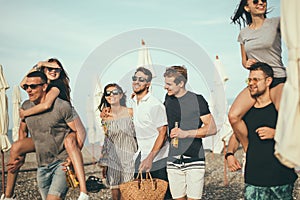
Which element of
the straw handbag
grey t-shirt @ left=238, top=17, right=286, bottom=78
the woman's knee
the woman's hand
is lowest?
the straw handbag

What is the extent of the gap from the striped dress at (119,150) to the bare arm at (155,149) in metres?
0.40

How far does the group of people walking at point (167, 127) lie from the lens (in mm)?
3955

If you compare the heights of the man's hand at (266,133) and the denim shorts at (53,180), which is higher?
the man's hand at (266,133)

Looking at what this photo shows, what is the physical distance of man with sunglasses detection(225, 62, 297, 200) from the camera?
12.6 feet

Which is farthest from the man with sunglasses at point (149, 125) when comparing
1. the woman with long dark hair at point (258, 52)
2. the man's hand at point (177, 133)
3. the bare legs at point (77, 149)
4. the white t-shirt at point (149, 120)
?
the woman with long dark hair at point (258, 52)

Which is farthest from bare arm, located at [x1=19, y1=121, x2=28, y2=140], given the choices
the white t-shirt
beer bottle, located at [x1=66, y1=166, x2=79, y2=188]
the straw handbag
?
the straw handbag

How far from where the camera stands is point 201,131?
16.1 ft

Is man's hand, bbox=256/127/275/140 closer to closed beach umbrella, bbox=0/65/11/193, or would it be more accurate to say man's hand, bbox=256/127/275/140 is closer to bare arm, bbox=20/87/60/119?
Result: bare arm, bbox=20/87/60/119

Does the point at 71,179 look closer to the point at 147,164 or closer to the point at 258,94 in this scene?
the point at 147,164

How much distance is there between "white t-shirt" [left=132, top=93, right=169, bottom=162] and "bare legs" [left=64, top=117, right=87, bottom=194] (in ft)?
2.08

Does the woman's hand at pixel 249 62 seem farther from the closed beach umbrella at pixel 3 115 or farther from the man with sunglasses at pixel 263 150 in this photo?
the closed beach umbrella at pixel 3 115

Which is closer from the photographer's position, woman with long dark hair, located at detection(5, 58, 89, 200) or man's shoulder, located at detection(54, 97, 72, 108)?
woman with long dark hair, located at detection(5, 58, 89, 200)

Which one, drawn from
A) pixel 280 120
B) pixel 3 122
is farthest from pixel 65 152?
pixel 3 122

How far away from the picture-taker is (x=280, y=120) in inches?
118
